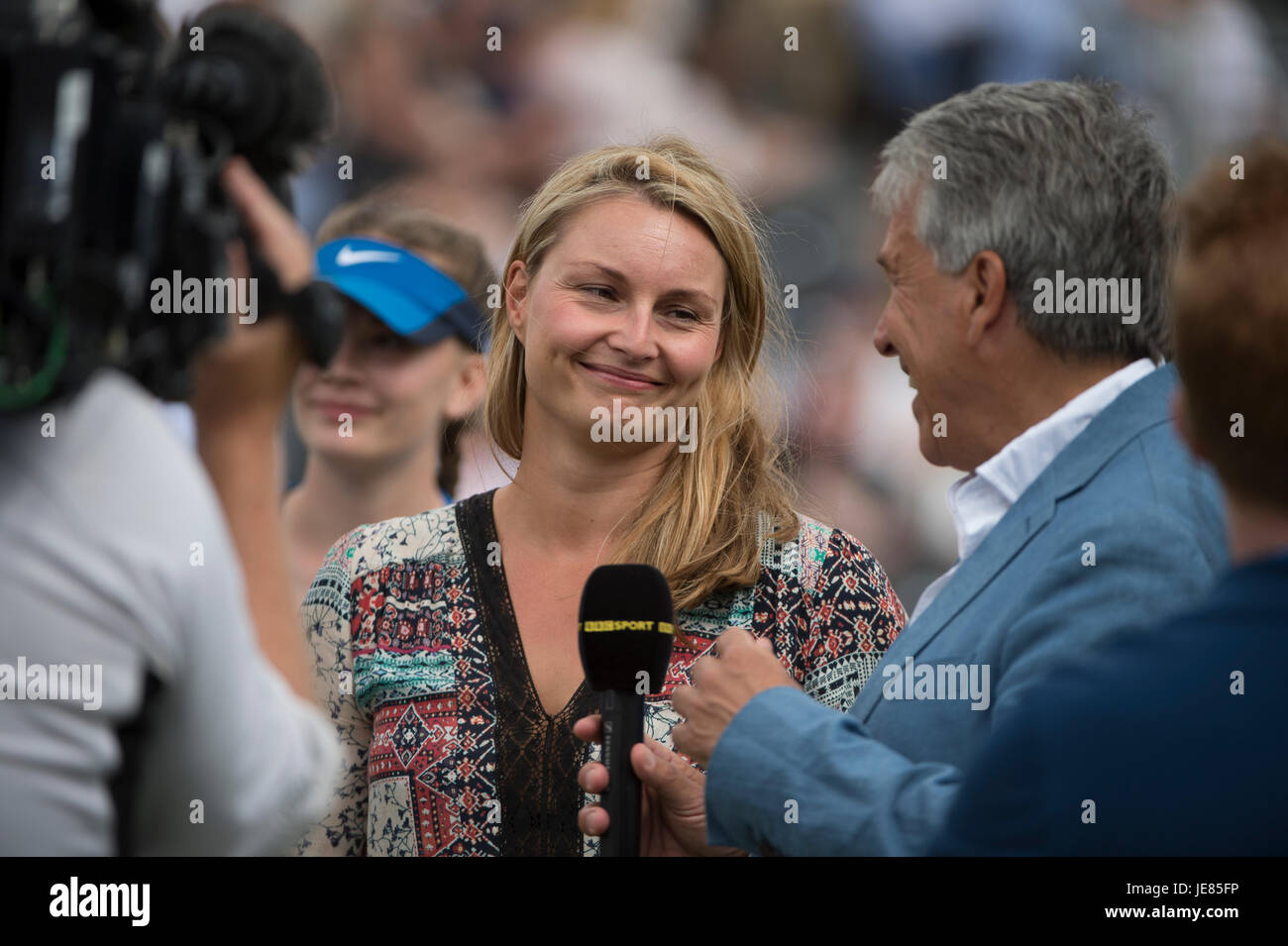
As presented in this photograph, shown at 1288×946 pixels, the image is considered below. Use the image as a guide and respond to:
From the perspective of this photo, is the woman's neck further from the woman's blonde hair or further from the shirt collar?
the shirt collar

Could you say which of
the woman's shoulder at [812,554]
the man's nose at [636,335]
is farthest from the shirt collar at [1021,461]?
the man's nose at [636,335]

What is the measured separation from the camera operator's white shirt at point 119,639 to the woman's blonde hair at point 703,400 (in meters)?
1.05

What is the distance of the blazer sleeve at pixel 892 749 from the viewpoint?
152cm

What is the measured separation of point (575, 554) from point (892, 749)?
725mm

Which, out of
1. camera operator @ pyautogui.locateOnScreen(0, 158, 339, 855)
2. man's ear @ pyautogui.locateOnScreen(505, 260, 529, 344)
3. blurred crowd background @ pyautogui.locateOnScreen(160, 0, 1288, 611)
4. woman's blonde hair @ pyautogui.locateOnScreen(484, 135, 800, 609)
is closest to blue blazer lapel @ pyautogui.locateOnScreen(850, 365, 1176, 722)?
woman's blonde hair @ pyautogui.locateOnScreen(484, 135, 800, 609)

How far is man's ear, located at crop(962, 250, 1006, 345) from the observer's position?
1.81 meters

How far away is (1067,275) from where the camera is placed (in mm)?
1784

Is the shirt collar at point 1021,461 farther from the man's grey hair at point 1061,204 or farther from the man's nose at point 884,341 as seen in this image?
the man's nose at point 884,341

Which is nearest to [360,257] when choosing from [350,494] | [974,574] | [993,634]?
[350,494]

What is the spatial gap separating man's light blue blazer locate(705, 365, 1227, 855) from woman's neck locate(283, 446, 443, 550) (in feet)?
5.66

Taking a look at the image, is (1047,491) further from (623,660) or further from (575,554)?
(575,554)
